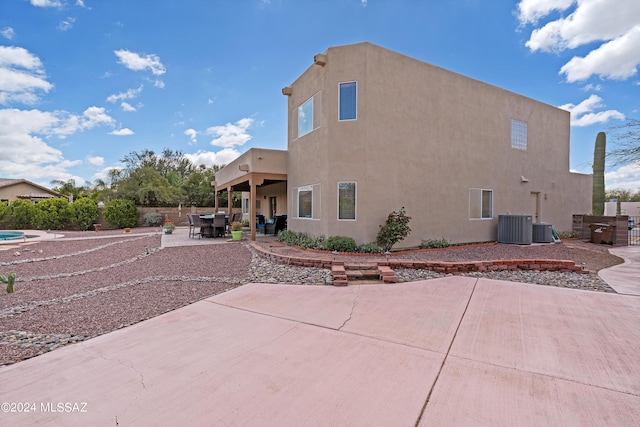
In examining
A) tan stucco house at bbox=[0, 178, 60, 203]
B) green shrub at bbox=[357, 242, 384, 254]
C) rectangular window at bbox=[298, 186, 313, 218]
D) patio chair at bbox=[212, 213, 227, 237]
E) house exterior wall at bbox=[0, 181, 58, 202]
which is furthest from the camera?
house exterior wall at bbox=[0, 181, 58, 202]

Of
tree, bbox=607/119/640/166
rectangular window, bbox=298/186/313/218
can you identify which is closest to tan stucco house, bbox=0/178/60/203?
rectangular window, bbox=298/186/313/218

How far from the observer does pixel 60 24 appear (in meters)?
10.9

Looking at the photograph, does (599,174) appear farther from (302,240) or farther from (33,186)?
(33,186)

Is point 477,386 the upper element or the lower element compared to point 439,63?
lower

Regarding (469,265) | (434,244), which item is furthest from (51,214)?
(469,265)

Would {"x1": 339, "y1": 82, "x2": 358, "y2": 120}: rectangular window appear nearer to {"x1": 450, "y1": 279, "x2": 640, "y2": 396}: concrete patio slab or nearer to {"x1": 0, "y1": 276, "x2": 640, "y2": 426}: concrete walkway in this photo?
{"x1": 450, "y1": 279, "x2": 640, "y2": 396}: concrete patio slab

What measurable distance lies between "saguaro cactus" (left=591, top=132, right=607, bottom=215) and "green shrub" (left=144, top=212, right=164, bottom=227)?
28261 mm

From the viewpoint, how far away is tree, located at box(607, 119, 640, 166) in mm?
7984

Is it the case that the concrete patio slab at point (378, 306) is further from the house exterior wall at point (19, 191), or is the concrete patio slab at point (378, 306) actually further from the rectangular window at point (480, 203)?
the house exterior wall at point (19, 191)

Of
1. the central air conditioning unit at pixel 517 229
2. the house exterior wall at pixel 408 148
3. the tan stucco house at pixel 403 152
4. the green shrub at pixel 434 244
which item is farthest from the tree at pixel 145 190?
the central air conditioning unit at pixel 517 229

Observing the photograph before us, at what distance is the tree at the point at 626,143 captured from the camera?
26.2 feet

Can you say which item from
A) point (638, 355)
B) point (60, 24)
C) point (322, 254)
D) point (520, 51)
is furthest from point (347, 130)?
point (60, 24)

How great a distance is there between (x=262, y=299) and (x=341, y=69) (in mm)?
8065

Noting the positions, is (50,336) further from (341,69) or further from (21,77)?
(21,77)
